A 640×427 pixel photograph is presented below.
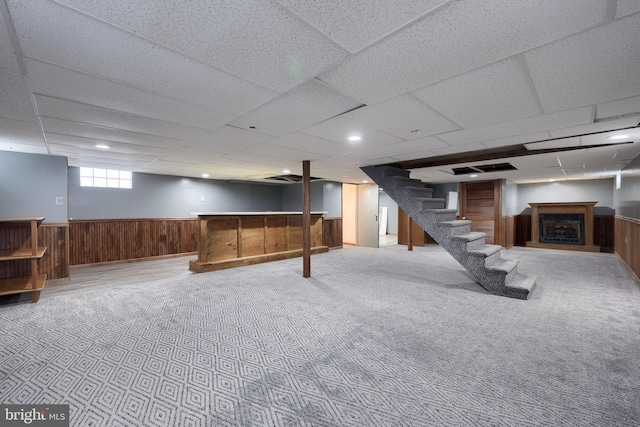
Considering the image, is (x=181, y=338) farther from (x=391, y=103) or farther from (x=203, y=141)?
(x=391, y=103)

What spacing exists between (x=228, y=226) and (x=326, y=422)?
14.8 ft

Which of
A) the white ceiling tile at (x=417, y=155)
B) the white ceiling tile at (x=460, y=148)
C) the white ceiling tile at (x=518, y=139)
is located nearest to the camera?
the white ceiling tile at (x=518, y=139)

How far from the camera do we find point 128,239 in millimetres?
6121

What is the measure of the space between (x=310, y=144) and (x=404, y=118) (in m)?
1.40

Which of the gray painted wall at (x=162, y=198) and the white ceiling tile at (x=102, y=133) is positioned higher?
the white ceiling tile at (x=102, y=133)

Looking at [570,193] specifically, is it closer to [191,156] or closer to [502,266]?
[502,266]

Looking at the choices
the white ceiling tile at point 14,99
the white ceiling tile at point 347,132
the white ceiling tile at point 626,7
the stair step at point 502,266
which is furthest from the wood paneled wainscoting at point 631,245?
the white ceiling tile at point 14,99

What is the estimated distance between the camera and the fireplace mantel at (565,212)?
304 inches

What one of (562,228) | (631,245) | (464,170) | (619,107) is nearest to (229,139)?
(619,107)

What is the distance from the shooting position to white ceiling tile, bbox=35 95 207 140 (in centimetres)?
229

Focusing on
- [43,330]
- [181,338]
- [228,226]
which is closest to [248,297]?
[181,338]

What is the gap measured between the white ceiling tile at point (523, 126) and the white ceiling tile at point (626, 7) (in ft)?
4.63

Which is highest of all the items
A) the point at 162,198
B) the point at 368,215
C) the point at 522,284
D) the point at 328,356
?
the point at 162,198

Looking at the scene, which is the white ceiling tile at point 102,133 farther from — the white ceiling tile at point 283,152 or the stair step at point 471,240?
the stair step at point 471,240
